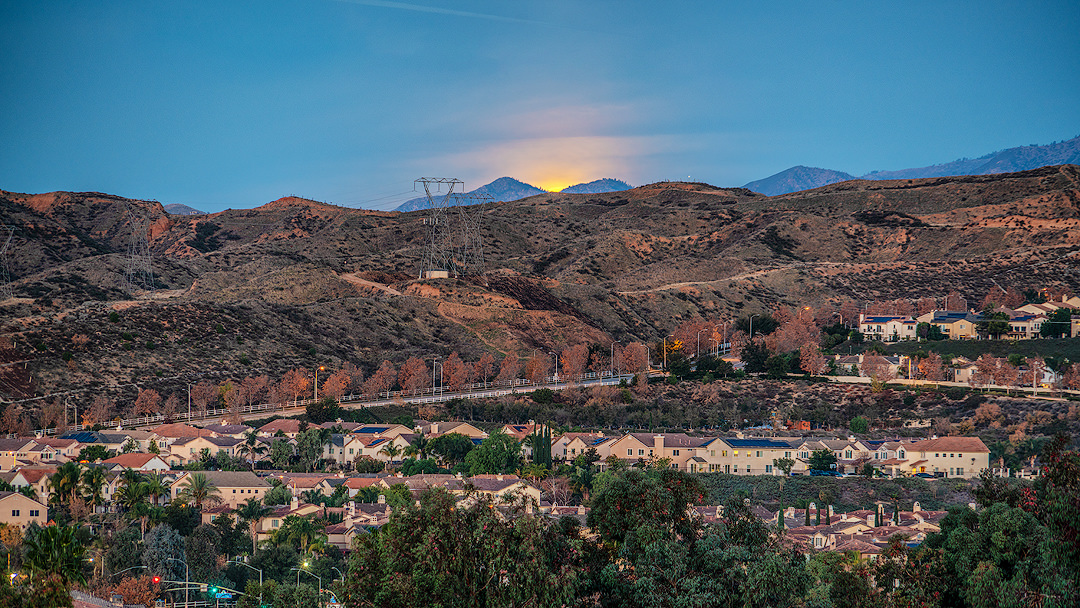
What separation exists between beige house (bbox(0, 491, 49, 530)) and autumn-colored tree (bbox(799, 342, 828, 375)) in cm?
5091

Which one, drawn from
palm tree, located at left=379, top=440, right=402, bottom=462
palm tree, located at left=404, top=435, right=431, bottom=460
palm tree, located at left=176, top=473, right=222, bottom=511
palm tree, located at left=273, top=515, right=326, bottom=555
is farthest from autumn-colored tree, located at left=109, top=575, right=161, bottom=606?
palm tree, located at left=404, top=435, right=431, bottom=460

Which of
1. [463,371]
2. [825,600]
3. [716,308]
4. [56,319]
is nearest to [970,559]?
[825,600]

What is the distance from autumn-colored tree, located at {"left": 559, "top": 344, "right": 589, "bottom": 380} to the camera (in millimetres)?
84625

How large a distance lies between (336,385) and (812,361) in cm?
3116

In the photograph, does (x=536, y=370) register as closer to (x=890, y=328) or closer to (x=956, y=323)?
(x=890, y=328)

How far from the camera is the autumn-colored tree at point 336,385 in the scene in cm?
7575

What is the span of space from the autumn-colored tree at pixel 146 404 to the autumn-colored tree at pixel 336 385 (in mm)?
10545

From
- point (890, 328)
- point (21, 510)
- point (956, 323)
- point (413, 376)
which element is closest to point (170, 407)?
point (413, 376)

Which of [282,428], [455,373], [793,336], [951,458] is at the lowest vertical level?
[951,458]

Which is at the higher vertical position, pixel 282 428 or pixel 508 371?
pixel 508 371

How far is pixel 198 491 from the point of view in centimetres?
4869

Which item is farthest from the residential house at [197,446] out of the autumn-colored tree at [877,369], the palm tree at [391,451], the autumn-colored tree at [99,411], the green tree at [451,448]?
the autumn-colored tree at [877,369]

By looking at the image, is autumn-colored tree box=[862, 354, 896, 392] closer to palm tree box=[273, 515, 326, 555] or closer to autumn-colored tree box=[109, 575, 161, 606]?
palm tree box=[273, 515, 326, 555]

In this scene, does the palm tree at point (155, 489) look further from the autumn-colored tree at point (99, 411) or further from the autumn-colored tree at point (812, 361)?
the autumn-colored tree at point (812, 361)
